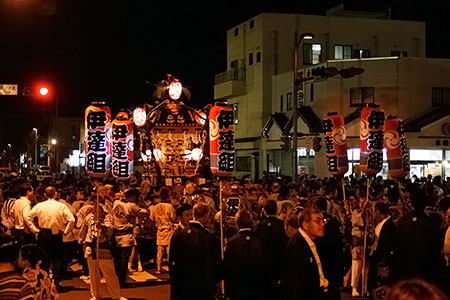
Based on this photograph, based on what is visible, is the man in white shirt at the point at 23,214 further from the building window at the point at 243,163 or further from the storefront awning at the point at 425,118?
the building window at the point at 243,163

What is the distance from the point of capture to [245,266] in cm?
841

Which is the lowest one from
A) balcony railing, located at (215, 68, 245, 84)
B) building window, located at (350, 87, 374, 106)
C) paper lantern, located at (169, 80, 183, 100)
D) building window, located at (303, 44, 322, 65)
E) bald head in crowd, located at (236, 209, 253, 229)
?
bald head in crowd, located at (236, 209, 253, 229)

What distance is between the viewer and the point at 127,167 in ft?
68.9

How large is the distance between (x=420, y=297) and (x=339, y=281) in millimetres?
5366

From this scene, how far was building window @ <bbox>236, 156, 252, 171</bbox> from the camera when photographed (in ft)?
152

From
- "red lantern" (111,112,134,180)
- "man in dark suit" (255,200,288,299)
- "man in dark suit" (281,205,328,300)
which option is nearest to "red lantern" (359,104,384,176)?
"man in dark suit" (255,200,288,299)

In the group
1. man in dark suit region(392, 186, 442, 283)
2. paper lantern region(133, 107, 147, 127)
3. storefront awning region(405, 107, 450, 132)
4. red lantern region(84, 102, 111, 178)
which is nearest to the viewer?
man in dark suit region(392, 186, 442, 283)

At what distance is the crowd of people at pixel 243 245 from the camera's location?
7.21 metres

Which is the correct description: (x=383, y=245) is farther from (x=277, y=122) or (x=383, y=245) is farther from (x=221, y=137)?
(x=277, y=122)

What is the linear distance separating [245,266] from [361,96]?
97.1 ft

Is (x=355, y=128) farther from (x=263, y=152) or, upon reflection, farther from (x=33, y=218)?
(x=33, y=218)

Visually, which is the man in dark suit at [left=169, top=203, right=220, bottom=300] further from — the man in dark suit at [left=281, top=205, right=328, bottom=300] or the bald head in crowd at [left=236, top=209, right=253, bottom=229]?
the man in dark suit at [left=281, top=205, right=328, bottom=300]

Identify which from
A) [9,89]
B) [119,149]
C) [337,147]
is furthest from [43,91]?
[337,147]

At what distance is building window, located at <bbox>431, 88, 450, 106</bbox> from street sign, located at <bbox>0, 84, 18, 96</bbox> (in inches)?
975
